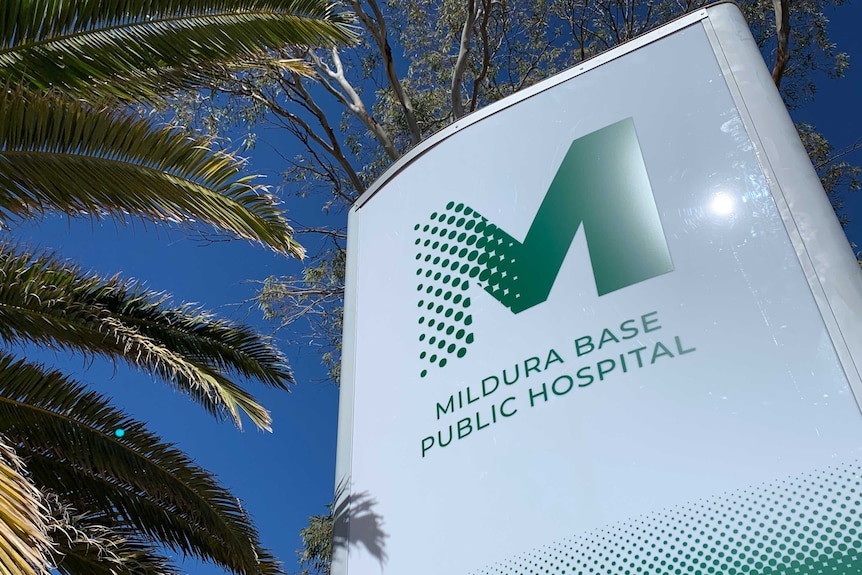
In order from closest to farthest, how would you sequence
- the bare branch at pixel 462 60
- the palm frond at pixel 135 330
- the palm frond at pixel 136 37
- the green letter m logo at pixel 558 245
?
the green letter m logo at pixel 558 245, the palm frond at pixel 136 37, the palm frond at pixel 135 330, the bare branch at pixel 462 60

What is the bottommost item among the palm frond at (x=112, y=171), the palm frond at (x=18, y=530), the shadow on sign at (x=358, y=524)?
the shadow on sign at (x=358, y=524)

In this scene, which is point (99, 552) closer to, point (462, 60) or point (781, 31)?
point (462, 60)

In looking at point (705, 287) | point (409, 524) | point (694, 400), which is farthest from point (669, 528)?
point (409, 524)

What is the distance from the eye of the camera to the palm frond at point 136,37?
4828 millimetres

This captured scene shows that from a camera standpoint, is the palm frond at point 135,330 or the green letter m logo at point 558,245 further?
the palm frond at point 135,330

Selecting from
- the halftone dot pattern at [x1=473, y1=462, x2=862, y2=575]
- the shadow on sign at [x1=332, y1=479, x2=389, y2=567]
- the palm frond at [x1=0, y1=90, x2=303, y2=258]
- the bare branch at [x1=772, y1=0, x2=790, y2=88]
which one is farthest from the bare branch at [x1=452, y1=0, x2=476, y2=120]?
the halftone dot pattern at [x1=473, y1=462, x2=862, y2=575]

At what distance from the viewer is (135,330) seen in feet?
22.7

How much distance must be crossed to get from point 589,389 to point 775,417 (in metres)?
0.37

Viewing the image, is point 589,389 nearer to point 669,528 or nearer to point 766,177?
point 669,528

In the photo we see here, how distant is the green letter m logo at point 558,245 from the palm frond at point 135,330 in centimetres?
505

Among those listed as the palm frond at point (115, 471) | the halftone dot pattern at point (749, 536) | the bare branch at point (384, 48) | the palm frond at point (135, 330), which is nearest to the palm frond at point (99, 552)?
the palm frond at point (115, 471)

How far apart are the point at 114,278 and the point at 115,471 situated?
5.82 ft

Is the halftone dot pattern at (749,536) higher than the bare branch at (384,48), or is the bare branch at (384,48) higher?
the bare branch at (384,48)

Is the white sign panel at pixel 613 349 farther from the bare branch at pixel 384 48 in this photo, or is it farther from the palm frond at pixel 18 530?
the bare branch at pixel 384 48
